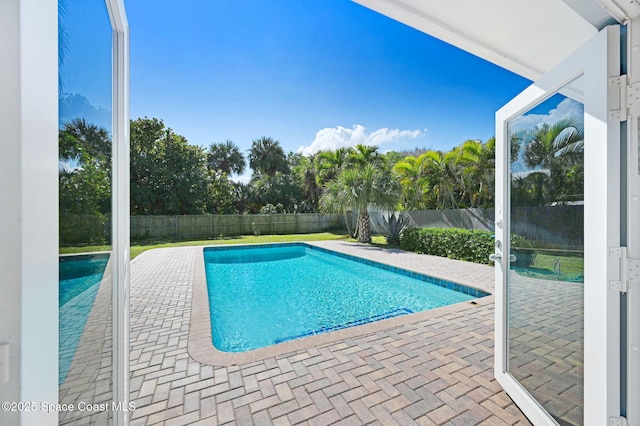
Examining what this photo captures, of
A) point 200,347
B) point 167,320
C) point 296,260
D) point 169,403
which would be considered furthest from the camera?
point 296,260

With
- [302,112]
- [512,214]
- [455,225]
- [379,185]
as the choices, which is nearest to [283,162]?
[302,112]

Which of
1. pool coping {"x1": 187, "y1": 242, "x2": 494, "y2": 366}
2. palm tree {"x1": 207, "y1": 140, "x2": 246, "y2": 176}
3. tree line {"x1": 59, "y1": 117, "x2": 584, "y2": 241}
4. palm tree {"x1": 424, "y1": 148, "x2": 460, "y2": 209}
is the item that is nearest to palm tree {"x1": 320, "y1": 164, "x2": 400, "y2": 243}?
tree line {"x1": 59, "y1": 117, "x2": 584, "y2": 241}

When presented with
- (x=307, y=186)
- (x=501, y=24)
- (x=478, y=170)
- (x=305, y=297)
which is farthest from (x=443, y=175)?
(x=501, y=24)

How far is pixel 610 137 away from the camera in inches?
53.9

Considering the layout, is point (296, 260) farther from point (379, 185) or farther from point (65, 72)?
point (65, 72)

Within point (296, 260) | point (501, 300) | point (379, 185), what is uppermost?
point (379, 185)

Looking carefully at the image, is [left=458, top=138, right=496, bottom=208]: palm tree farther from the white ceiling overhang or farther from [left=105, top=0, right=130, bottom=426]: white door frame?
[left=105, top=0, right=130, bottom=426]: white door frame

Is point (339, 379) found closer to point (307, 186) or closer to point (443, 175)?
point (443, 175)

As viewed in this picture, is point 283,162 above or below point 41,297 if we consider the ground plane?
above

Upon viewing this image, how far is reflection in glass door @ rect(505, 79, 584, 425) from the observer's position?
5.34 feet

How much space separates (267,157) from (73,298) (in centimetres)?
2213

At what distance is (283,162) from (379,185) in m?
13.0

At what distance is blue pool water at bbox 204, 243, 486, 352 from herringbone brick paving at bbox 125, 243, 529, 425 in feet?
3.97

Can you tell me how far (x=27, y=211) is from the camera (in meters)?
0.47
